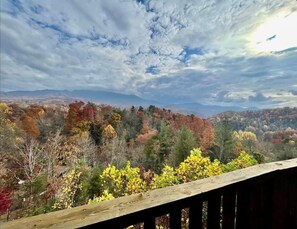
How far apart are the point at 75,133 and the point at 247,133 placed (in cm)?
1410

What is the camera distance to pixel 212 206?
0.88 metres

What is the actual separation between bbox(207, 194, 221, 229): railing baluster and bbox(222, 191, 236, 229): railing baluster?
0.05m

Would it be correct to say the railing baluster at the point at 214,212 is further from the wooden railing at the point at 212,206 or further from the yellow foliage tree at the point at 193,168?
the yellow foliage tree at the point at 193,168

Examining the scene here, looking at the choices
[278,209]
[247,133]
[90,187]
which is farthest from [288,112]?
[278,209]

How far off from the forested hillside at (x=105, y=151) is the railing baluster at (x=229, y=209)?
5.16m

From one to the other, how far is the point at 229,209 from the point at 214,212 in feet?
0.29

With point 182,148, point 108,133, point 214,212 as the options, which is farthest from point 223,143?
point 214,212

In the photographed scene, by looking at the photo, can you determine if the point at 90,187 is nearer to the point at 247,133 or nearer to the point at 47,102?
the point at 247,133

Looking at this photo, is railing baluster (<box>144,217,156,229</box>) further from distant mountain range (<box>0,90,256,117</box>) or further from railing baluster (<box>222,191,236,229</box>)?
distant mountain range (<box>0,90,256,117</box>)

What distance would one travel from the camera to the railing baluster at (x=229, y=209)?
3.08 ft

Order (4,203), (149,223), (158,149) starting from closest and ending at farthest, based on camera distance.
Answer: (149,223) < (4,203) < (158,149)

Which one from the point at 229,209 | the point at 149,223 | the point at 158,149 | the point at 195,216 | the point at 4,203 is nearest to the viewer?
the point at 149,223

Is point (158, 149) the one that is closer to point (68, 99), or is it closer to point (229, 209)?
point (68, 99)

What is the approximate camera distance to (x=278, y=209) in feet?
3.69
